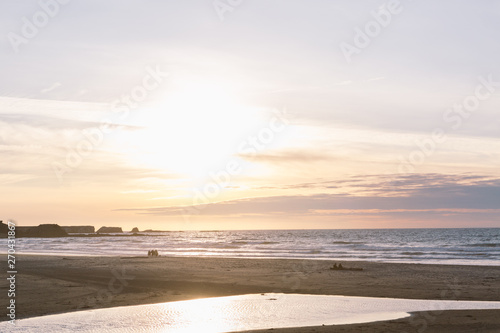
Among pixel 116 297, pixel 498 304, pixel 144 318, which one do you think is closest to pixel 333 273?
pixel 498 304

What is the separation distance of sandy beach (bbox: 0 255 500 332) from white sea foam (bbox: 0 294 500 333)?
111 cm

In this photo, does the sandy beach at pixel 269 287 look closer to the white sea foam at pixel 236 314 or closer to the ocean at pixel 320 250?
the white sea foam at pixel 236 314

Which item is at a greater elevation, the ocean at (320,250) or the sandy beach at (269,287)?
the ocean at (320,250)

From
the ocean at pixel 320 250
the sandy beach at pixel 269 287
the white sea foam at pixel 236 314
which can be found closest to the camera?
the white sea foam at pixel 236 314

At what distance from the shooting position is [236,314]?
57.3 feet

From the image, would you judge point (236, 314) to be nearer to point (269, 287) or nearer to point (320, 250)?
point (269, 287)

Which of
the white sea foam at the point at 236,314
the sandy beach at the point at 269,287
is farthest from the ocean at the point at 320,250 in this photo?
the white sea foam at the point at 236,314

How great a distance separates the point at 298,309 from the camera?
1861cm

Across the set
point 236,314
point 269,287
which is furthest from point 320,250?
point 236,314

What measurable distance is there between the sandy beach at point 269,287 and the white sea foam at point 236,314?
1.11m

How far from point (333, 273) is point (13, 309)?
68.8 feet

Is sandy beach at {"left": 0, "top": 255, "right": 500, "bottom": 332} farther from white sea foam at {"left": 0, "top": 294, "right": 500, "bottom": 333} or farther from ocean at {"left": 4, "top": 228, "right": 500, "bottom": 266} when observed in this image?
ocean at {"left": 4, "top": 228, "right": 500, "bottom": 266}

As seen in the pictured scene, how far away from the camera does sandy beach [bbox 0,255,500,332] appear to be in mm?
16103

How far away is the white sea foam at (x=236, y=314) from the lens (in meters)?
15.1
